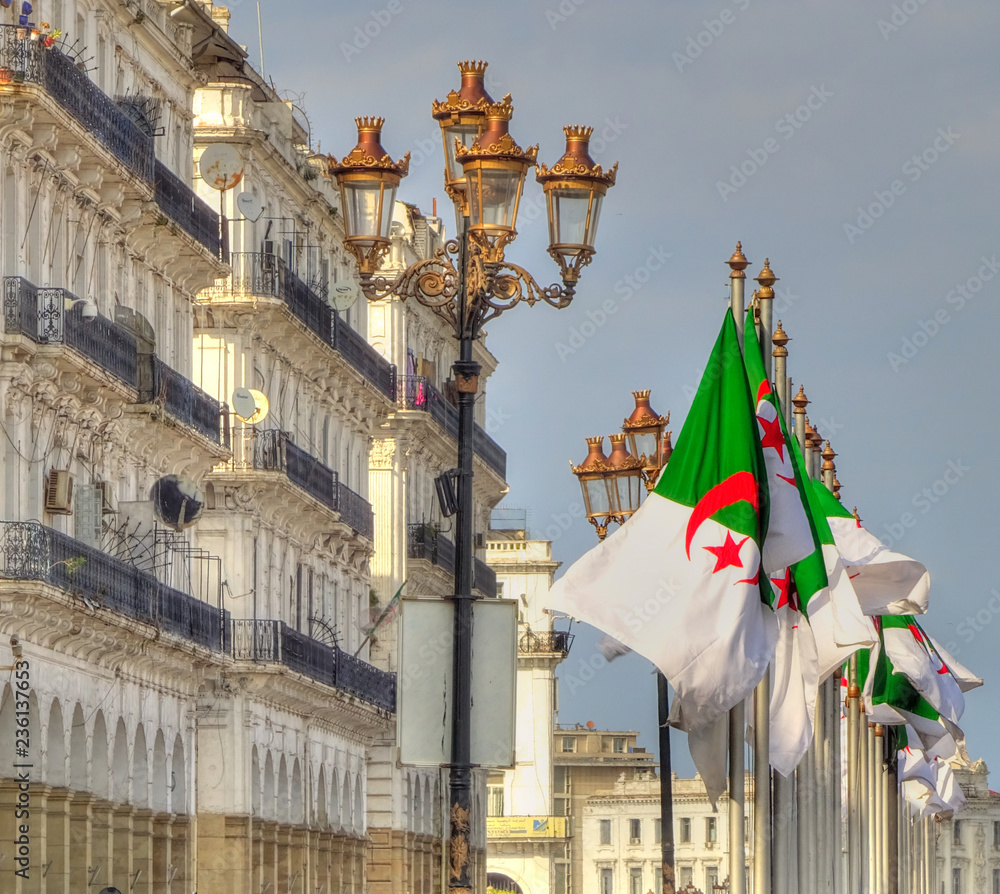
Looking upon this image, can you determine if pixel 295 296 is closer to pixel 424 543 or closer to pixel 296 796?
pixel 296 796

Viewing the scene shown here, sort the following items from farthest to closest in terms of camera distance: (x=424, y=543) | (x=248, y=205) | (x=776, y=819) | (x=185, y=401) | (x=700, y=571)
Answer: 1. (x=424, y=543)
2. (x=248, y=205)
3. (x=185, y=401)
4. (x=776, y=819)
5. (x=700, y=571)

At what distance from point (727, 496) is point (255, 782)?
108ft

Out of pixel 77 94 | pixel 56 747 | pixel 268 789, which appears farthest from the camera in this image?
pixel 268 789

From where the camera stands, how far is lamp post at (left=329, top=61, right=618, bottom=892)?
2527 cm

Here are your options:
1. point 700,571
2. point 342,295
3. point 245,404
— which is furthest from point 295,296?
point 700,571

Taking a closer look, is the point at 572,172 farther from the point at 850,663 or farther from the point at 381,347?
the point at 381,347

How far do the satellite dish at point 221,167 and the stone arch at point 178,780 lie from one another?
32.4 feet

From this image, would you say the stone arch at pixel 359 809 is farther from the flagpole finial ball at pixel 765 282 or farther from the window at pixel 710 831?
the window at pixel 710 831

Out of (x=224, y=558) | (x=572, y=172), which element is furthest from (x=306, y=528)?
(x=572, y=172)

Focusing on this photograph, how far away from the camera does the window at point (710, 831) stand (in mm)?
155500

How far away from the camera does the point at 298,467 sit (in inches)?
2295

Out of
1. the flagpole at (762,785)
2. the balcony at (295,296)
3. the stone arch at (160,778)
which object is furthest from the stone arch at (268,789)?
the flagpole at (762,785)

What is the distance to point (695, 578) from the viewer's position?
25062mm

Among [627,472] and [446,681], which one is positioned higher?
[627,472]
